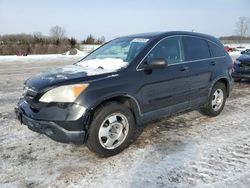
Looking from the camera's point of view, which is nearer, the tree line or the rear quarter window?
the rear quarter window

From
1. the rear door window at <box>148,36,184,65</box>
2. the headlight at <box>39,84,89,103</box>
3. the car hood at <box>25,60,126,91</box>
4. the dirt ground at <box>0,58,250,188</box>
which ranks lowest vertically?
the dirt ground at <box>0,58,250,188</box>

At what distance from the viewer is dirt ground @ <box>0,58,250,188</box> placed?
11.1 ft

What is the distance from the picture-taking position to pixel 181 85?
4.87m

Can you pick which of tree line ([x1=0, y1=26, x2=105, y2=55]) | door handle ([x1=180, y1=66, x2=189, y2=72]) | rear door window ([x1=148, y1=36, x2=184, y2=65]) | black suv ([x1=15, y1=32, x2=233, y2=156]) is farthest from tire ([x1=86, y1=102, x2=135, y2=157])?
tree line ([x1=0, y1=26, x2=105, y2=55])

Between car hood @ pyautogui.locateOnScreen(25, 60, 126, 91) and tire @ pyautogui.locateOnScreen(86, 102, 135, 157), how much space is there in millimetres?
458

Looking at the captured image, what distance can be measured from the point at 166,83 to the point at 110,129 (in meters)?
1.23

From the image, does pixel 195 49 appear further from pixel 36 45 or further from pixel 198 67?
pixel 36 45

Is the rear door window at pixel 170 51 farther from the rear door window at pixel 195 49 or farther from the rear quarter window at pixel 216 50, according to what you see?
the rear quarter window at pixel 216 50

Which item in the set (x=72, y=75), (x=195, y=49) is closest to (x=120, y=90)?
(x=72, y=75)

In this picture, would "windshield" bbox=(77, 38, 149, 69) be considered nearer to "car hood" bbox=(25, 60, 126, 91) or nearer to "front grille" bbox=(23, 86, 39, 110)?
"car hood" bbox=(25, 60, 126, 91)

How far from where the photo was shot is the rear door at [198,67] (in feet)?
16.8

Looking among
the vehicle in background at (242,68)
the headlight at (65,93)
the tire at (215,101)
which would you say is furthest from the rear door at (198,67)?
the vehicle in background at (242,68)

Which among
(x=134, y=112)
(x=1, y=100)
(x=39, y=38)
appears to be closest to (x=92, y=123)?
(x=134, y=112)

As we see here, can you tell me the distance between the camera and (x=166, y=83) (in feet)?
15.1
